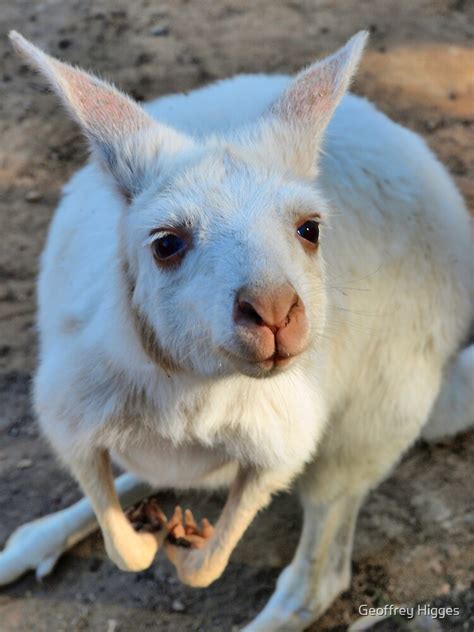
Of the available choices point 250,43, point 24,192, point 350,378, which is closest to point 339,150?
point 350,378

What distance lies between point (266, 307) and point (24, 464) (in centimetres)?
186

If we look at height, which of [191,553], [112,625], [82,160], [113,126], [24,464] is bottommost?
[112,625]

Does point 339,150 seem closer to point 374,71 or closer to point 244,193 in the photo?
point 244,193

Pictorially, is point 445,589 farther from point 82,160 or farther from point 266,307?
point 82,160

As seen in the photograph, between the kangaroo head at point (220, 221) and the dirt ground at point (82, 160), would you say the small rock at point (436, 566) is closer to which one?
the dirt ground at point (82, 160)

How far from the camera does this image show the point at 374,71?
4445mm

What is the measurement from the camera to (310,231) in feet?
5.89

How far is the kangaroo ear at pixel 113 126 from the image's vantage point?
1.77 m

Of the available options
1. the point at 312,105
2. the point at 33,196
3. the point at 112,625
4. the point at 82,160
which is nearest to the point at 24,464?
the point at 112,625

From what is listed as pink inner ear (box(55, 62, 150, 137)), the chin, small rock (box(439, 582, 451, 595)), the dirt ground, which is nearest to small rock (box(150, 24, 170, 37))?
the dirt ground

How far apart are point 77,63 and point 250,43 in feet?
3.20

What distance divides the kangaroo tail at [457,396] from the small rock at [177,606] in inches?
39.6

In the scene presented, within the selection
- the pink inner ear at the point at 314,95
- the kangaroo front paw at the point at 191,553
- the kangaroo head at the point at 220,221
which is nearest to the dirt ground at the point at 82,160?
the kangaroo front paw at the point at 191,553

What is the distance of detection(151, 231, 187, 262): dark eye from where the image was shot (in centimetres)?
171
